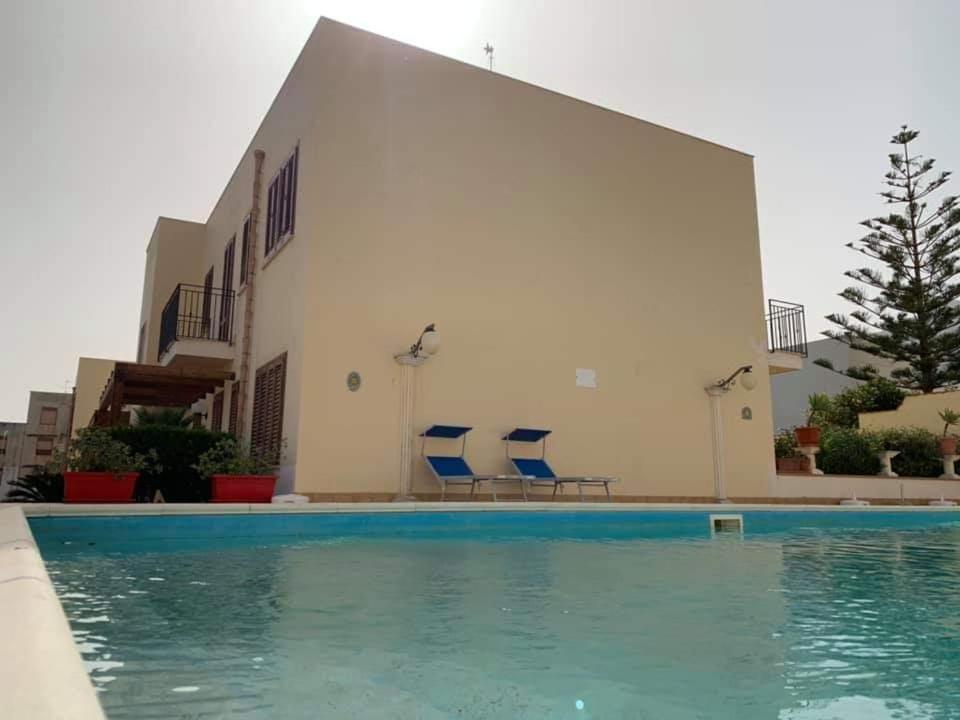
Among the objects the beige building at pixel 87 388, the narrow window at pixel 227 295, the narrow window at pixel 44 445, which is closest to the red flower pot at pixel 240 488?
the narrow window at pixel 227 295

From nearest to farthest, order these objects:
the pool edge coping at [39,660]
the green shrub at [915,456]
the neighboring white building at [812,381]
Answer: the pool edge coping at [39,660]
the green shrub at [915,456]
the neighboring white building at [812,381]

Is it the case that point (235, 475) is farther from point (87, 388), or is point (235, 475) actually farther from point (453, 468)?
point (87, 388)

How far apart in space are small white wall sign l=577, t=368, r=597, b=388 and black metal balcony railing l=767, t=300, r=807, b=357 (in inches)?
138

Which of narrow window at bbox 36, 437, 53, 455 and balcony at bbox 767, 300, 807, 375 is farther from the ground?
balcony at bbox 767, 300, 807, 375

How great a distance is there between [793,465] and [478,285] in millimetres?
6366

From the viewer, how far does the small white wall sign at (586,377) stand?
914 centimetres

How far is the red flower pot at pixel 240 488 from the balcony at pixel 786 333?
25.3ft

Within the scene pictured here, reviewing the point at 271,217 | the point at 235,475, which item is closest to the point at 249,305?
the point at 271,217

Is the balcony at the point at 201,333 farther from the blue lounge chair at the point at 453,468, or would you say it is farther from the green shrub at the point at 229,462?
the blue lounge chair at the point at 453,468

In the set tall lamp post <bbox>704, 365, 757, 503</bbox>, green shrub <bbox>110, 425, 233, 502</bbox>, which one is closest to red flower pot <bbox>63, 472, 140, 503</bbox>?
green shrub <bbox>110, 425, 233, 502</bbox>

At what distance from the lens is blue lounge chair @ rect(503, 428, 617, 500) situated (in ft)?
26.3

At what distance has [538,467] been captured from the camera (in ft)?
27.3

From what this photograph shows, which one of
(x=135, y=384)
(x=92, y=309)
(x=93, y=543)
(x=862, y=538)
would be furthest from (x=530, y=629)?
(x=92, y=309)

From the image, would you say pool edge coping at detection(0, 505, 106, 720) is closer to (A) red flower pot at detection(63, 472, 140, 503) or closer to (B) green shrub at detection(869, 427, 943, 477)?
(A) red flower pot at detection(63, 472, 140, 503)
